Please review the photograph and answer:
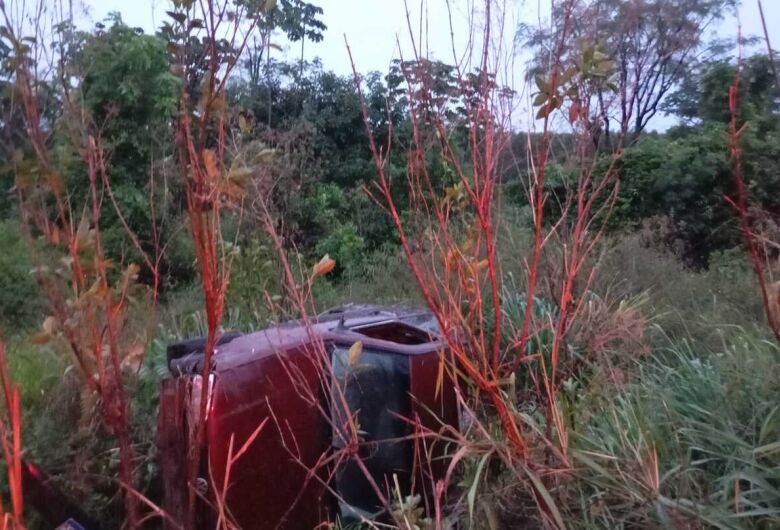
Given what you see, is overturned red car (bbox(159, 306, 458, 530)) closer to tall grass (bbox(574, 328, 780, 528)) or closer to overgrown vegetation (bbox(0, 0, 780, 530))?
overgrown vegetation (bbox(0, 0, 780, 530))

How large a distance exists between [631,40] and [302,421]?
707 cm

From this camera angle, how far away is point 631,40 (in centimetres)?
993

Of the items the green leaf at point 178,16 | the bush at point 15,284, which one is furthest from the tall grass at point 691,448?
the bush at point 15,284

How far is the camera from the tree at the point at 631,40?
159 inches

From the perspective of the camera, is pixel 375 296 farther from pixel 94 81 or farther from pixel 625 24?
pixel 625 24

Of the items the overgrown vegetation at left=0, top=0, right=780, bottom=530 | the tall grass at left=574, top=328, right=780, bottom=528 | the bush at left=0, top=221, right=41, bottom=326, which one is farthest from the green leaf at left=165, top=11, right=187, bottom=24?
the bush at left=0, top=221, right=41, bottom=326

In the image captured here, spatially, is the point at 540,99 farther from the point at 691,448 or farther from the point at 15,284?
the point at 15,284

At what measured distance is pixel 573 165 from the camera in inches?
193

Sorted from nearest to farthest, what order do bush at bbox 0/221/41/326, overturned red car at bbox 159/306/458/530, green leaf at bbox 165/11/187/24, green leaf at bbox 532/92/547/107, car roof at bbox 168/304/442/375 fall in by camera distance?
1. green leaf at bbox 165/11/187/24
2. green leaf at bbox 532/92/547/107
3. overturned red car at bbox 159/306/458/530
4. car roof at bbox 168/304/442/375
5. bush at bbox 0/221/41/326

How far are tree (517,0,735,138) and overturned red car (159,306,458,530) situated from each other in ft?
4.84

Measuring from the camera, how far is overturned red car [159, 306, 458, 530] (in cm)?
382

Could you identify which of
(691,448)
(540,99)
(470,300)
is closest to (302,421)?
(470,300)

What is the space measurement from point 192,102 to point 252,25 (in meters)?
0.45

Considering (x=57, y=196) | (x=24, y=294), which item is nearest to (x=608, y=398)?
(x=57, y=196)
